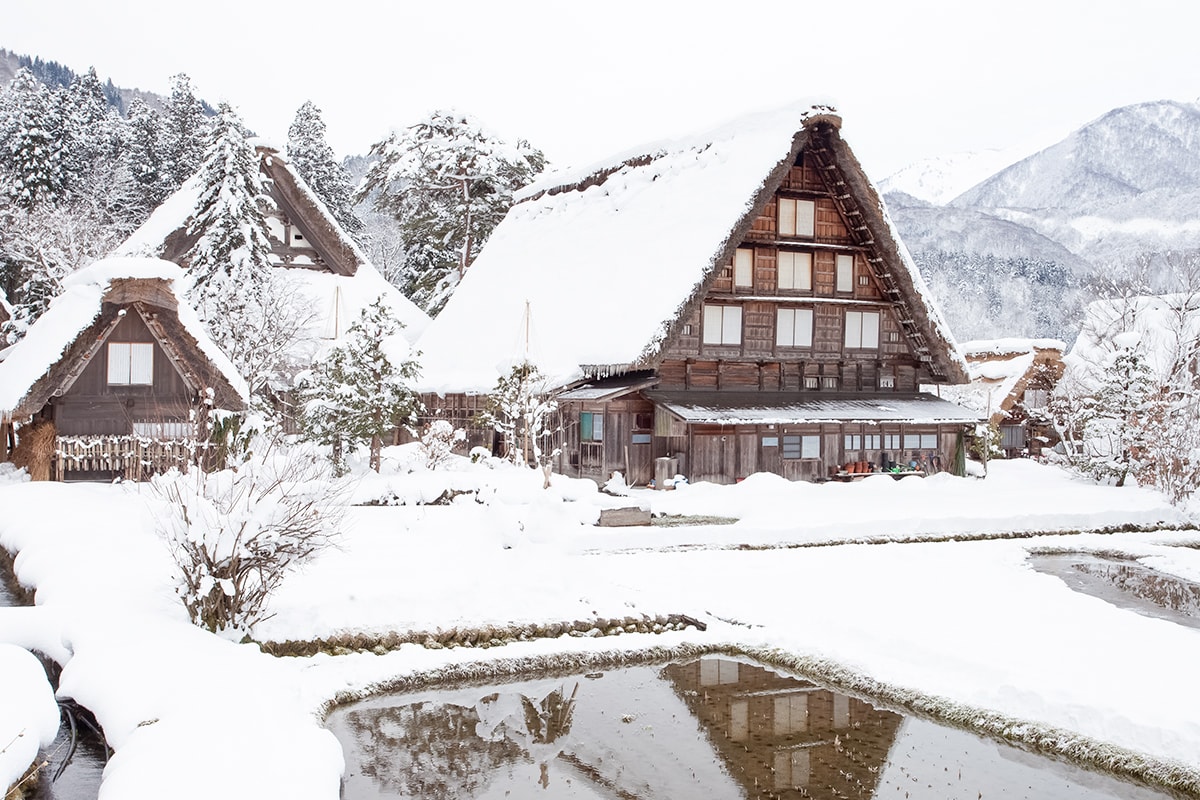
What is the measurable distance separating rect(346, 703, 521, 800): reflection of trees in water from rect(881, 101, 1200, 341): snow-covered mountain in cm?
6064

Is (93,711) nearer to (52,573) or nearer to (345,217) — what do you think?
(52,573)

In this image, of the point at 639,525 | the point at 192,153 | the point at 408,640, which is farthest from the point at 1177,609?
the point at 192,153

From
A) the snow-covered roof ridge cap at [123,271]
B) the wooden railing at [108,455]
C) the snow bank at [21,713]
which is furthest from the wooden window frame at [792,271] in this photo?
the snow bank at [21,713]

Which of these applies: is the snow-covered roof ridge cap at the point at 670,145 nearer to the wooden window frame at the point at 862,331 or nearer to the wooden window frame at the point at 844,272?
the wooden window frame at the point at 844,272

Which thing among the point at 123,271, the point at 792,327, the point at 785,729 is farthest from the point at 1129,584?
the point at 123,271

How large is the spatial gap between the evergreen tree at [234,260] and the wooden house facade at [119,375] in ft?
13.9

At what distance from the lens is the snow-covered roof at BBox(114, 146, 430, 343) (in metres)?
29.3

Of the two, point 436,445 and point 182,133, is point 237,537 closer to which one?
point 436,445

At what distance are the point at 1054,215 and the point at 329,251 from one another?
117 meters

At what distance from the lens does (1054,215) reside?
126 metres

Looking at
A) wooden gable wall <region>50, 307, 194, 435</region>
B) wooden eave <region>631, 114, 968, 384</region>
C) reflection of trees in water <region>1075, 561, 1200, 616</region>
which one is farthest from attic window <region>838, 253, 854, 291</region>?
wooden gable wall <region>50, 307, 194, 435</region>

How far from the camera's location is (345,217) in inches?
1821

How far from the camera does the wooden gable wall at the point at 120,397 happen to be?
69.6 feet

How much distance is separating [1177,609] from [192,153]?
38.5 meters
